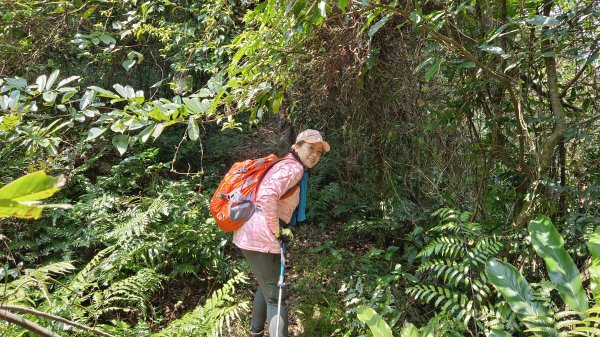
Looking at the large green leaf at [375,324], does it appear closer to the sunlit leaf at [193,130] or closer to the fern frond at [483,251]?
the fern frond at [483,251]

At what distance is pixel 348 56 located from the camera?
4027 millimetres

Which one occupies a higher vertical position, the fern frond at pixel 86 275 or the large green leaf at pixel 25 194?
the large green leaf at pixel 25 194

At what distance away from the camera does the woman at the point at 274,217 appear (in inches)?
127

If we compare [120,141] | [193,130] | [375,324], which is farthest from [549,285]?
[120,141]

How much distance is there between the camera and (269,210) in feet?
10.5

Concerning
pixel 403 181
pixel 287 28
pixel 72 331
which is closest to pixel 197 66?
pixel 287 28


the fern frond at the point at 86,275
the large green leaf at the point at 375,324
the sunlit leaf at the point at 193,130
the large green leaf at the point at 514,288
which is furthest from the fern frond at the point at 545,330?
the fern frond at the point at 86,275

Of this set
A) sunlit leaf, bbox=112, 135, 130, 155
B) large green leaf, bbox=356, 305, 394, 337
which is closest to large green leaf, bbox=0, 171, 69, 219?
sunlit leaf, bbox=112, 135, 130, 155

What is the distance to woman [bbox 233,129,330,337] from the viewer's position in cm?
323

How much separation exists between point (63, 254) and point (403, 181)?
3.56m

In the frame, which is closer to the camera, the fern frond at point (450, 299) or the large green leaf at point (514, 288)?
the large green leaf at point (514, 288)

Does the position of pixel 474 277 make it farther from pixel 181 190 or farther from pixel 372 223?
pixel 181 190

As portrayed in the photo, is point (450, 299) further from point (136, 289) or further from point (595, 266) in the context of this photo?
point (136, 289)

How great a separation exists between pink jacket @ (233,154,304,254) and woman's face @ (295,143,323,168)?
0.26 feet
